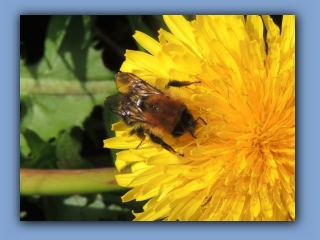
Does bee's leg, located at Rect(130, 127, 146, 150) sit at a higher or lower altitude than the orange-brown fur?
lower

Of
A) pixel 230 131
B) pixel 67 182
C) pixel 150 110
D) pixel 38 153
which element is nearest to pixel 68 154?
pixel 38 153

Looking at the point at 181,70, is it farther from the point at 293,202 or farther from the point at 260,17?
the point at 293,202

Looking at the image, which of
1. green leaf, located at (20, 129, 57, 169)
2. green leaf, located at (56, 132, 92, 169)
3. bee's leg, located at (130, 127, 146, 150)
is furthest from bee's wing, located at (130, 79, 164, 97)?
green leaf, located at (20, 129, 57, 169)

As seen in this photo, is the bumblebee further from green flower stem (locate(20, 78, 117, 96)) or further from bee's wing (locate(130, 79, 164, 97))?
green flower stem (locate(20, 78, 117, 96))

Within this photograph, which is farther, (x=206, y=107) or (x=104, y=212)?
(x=104, y=212)
